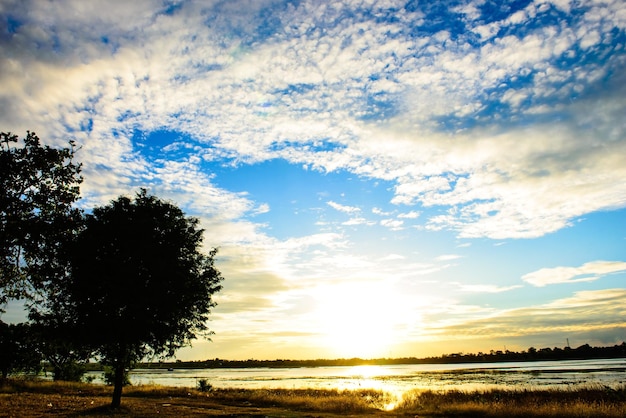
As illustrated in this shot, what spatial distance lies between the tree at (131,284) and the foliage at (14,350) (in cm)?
4532

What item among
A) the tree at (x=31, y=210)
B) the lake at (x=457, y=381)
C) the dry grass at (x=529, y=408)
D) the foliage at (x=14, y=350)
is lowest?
the lake at (x=457, y=381)

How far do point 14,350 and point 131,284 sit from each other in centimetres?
5209

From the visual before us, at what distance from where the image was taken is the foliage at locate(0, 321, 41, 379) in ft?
201

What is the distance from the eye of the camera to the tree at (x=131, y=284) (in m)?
26.3

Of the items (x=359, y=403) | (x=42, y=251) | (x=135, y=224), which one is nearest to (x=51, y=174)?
(x=42, y=251)

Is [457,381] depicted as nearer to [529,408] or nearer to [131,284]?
[529,408]

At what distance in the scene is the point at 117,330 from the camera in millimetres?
26281

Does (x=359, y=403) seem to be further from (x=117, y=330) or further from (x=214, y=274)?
(x=117, y=330)

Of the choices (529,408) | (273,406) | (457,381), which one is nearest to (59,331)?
(273,406)

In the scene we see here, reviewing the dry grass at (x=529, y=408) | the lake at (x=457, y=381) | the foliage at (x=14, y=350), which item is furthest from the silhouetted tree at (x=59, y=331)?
the foliage at (x=14, y=350)

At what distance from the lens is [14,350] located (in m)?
61.8

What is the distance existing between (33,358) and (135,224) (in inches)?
2038

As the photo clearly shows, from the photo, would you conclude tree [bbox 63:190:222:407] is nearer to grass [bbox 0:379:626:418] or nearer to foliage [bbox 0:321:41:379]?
grass [bbox 0:379:626:418]

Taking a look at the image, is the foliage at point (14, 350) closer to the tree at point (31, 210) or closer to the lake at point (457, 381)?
the lake at point (457, 381)
